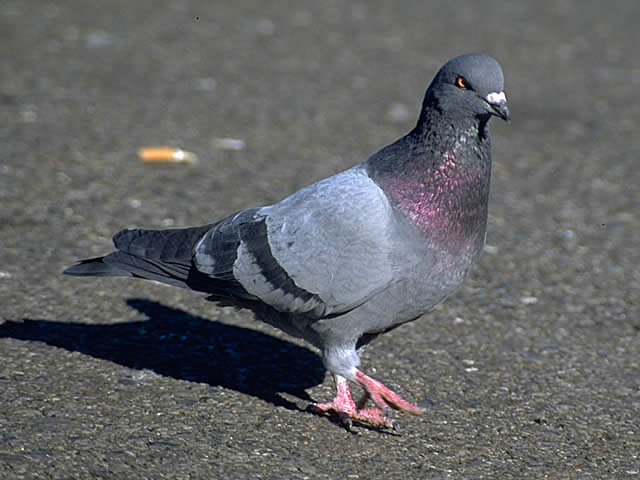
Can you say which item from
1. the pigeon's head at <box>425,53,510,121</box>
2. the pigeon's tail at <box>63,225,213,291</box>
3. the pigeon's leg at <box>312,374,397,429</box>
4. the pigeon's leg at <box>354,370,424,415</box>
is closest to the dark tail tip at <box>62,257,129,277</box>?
the pigeon's tail at <box>63,225,213,291</box>

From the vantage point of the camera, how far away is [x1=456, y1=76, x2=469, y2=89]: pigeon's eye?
3443 millimetres

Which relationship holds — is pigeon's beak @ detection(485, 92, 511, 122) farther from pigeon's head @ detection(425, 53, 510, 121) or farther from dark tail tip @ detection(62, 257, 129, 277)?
dark tail tip @ detection(62, 257, 129, 277)

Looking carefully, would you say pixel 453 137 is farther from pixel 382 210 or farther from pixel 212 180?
pixel 212 180

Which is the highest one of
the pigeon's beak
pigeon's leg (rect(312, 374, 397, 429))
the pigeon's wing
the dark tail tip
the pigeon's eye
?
the pigeon's eye

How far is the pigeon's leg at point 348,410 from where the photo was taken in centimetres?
353

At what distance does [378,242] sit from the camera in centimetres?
333

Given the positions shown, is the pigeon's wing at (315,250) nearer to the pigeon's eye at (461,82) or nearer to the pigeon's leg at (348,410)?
the pigeon's leg at (348,410)

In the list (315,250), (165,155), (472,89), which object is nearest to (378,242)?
(315,250)

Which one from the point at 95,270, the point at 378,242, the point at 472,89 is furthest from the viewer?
the point at 95,270

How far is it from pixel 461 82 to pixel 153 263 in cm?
144

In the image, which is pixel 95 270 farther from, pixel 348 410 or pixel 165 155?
pixel 165 155

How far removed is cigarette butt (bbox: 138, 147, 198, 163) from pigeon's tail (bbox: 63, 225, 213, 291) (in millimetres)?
2506

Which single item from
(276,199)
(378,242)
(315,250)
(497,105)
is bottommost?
(276,199)

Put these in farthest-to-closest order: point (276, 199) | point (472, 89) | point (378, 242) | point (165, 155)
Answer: point (165, 155)
point (276, 199)
point (472, 89)
point (378, 242)
